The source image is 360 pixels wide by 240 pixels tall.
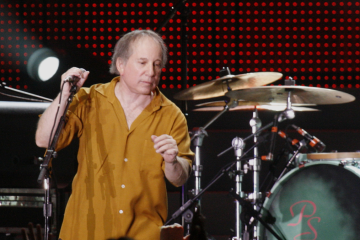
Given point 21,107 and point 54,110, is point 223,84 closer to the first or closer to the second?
point 21,107

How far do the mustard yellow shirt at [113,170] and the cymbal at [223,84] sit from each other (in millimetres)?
1615

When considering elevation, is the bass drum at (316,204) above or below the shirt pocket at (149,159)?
below

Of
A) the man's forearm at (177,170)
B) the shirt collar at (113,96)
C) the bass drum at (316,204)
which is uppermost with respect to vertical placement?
the shirt collar at (113,96)

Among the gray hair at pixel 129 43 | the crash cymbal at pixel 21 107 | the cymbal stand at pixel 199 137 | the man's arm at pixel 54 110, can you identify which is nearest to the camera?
the man's arm at pixel 54 110

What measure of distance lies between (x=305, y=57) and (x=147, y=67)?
3.93m

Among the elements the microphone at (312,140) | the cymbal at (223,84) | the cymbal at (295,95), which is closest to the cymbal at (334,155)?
the microphone at (312,140)

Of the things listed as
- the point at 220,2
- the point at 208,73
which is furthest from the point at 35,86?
the point at 220,2

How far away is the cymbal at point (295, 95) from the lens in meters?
3.30

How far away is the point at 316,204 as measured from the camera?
3.43m

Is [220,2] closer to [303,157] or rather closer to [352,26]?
[352,26]

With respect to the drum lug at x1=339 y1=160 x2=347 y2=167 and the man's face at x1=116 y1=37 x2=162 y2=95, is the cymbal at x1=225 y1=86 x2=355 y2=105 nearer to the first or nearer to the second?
the drum lug at x1=339 y1=160 x2=347 y2=167

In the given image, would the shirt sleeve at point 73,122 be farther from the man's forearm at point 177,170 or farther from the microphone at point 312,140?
the microphone at point 312,140

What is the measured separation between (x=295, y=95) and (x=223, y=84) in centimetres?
64

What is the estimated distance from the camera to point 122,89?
2125 mm
